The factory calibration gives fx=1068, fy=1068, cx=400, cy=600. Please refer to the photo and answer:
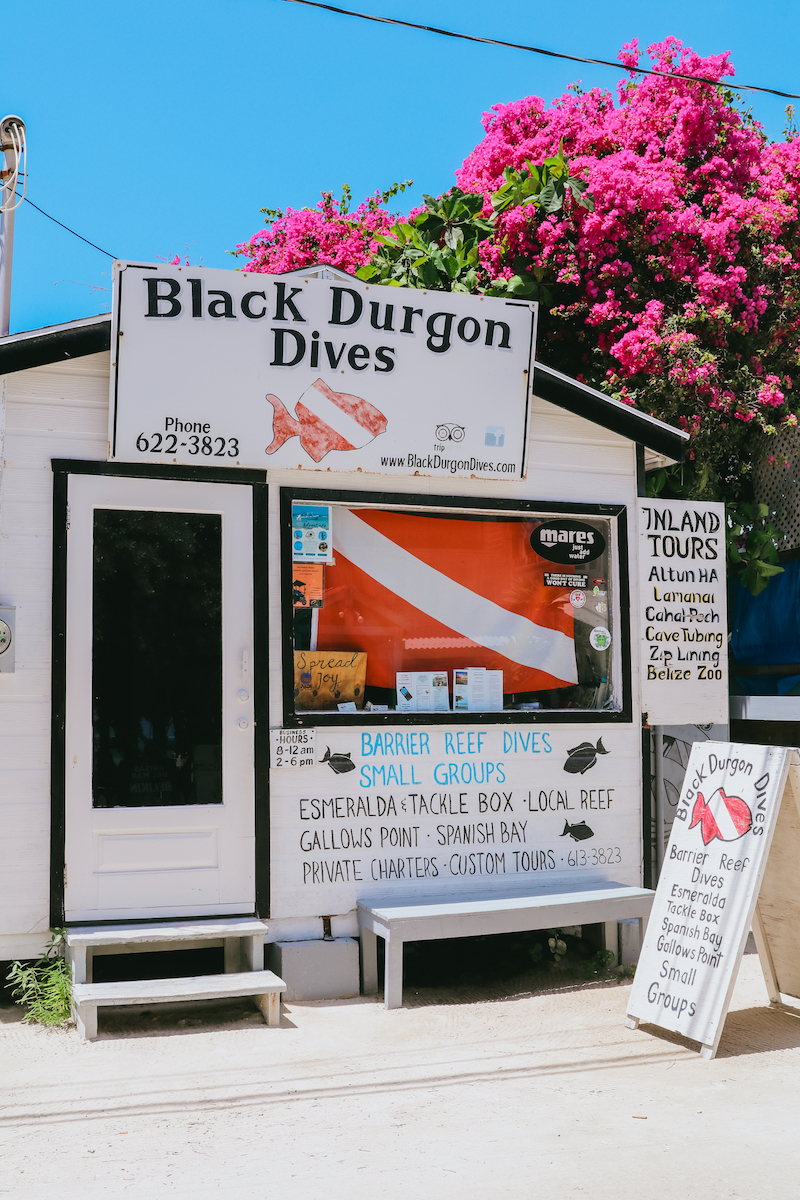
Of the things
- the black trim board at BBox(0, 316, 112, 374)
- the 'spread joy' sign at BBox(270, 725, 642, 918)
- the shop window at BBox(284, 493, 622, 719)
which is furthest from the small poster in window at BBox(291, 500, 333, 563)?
the black trim board at BBox(0, 316, 112, 374)

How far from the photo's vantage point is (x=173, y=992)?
482 cm

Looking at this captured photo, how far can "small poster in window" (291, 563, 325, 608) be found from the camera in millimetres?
5871

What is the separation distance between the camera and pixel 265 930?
527 cm

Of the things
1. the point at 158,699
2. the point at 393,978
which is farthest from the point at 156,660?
the point at 393,978

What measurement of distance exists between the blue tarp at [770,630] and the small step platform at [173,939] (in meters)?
4.70

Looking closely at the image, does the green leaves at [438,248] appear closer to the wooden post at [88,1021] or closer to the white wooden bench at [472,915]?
the white wooden bench at [472,915]

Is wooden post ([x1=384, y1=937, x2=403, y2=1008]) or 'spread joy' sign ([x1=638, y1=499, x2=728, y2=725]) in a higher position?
'spread joy' sign ([x1=638, y1=499, x2=728, y2=725])

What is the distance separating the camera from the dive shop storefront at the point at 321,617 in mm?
5383

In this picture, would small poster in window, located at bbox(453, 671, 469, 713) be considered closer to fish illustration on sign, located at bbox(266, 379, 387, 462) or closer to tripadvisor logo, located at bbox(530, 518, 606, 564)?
tripadvisor logo, located at bbox(530, 518, 606, 564)

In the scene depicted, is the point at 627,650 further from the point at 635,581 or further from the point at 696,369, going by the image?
the point at 696,369

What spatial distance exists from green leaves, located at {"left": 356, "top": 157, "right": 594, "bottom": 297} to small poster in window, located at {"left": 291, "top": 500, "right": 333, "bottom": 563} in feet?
12.1

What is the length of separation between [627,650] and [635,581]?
16.9 inches

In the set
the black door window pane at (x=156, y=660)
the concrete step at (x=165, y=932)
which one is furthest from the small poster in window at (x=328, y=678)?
the concrete step at (x=165, y=932)

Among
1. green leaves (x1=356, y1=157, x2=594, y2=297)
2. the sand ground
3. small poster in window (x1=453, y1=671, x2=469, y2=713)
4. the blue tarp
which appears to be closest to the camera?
the sand ground
